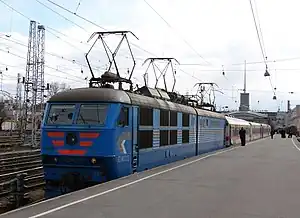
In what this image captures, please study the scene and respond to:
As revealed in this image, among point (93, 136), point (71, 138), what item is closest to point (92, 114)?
point (93, 136)

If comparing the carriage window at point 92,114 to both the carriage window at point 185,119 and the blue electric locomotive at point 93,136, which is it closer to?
the blue electric locomotive at point 93,136

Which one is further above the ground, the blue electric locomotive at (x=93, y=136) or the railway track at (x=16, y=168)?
the blue electric locomotive at (x=93, y=136)

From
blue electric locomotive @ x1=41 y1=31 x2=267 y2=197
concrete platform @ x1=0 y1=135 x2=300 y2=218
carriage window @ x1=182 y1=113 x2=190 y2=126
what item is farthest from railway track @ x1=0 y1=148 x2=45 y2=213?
carriage window @ x1=182 y1=113 x2=190 y2=126

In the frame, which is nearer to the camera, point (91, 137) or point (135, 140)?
point (91, 137)

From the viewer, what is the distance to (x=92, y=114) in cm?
1411

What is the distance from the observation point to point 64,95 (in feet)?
48.5

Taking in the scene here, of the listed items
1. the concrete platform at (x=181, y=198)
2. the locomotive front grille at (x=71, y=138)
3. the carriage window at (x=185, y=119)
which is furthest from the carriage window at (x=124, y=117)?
the carriage window at (x=185, y=119)

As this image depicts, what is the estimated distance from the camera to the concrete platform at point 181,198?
8.99 metres

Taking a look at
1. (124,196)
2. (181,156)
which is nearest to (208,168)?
(181,156)

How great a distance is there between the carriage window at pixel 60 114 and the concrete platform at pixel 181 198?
245 cm

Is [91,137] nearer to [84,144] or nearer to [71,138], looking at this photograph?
[84,144]

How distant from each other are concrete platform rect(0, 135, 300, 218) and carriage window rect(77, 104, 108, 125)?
1.84 m

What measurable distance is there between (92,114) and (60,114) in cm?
104

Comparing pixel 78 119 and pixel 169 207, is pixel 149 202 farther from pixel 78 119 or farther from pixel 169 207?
pixel 78 119
